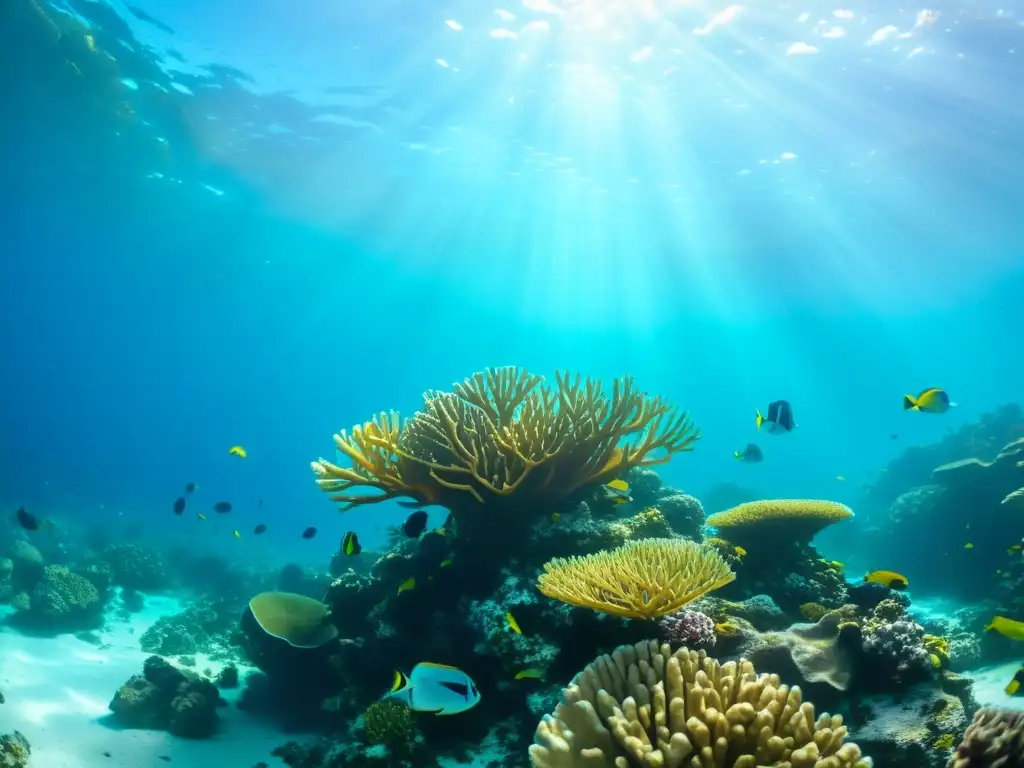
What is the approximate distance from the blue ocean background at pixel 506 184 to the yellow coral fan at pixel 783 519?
17.7 m

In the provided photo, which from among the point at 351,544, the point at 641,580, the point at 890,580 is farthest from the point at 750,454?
the point at 351,544

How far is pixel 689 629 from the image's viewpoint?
428 cm

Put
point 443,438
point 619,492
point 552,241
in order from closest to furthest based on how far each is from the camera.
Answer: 1. point 443,438
2. point 619,492
3. point 552,241

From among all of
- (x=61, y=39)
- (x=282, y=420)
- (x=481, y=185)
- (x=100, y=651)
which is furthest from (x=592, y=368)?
(x=282, y=420)

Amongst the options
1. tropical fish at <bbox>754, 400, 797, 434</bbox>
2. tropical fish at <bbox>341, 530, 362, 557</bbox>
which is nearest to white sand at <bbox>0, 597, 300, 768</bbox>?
tropical fish at <bbox>341, 530, 362, 557</bbox>

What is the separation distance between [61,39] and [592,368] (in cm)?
7499

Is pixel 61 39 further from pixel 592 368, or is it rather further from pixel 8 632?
pixel 592 368

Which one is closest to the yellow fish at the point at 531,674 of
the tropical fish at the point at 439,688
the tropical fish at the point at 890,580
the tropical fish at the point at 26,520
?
the tropical fish at the point at 439,688

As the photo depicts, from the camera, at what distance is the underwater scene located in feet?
14.4

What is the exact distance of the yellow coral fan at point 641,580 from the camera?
156 inches

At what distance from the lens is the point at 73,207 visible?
3581cm

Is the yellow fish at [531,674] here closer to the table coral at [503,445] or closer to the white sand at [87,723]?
the table coral at [503,445]

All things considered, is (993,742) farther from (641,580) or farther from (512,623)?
(512,623)

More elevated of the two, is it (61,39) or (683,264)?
(683,264)
